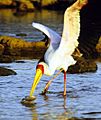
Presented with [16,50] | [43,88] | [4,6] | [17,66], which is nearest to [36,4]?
[4,6]

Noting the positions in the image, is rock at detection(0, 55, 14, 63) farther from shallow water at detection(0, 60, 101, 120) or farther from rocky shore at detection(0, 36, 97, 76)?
shallow water at detection(0, 60, 101, 120)

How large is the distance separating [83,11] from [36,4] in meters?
A: 48.3

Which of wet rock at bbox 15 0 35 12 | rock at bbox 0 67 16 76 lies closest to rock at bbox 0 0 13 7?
wet rock at bbox 15 0 35 12

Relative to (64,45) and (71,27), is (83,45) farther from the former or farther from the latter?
(71,27)

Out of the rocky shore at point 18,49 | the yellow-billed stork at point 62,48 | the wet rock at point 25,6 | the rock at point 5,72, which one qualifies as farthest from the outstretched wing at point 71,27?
the wet rock at point 25,6

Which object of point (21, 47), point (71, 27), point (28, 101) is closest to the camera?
point (28, 101)

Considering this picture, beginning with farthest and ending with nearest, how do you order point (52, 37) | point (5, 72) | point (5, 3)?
point (5, 3) < point (5, 72) < point (52, 37)

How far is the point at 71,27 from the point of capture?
13328 mm

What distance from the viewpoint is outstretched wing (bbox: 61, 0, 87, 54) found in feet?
41.8

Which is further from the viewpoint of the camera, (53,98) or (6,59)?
(6,59)

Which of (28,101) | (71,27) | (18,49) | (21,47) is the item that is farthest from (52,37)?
(21,47)

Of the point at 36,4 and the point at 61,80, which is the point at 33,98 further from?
the point at 36,4

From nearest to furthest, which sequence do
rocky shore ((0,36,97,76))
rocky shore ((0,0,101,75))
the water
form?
1. the water
2. rocky shore ((0,0,101,75))
3. rocky shore ((0,36,97,76))

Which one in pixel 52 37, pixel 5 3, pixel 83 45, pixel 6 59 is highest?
pixel 52 37
